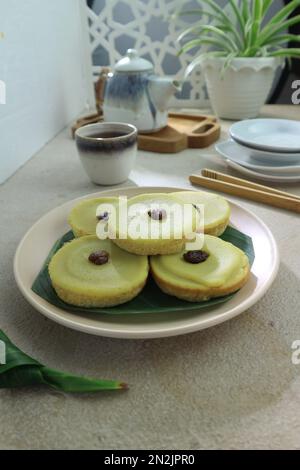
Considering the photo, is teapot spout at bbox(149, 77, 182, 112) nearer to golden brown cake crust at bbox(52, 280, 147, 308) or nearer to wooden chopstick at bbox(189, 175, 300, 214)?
wooden chopstick at bbox(189, 175, 300, 214)

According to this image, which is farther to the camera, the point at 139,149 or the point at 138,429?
the point at 139,149

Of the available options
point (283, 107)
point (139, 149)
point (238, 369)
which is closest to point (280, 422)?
point (238, 369)

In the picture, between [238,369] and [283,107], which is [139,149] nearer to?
[283,107]

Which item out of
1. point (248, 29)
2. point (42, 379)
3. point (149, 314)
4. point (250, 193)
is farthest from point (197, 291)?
point (248, 29)

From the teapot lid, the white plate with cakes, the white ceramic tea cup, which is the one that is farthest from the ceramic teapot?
the white plate with cakes

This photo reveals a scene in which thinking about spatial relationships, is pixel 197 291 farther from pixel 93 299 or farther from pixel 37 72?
pixel 37 72

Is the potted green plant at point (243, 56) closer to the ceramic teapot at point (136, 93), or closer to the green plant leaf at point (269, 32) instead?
the green plant leaf at point (269, 32)

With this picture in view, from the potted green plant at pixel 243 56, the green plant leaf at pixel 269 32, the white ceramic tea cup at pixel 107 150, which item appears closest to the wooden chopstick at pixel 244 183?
the white ceramic tea cup at pixel 107 150
